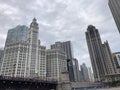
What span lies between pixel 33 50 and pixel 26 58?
47.6ft

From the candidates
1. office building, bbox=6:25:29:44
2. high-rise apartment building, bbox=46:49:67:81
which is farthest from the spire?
high-rise apartment building, bbox=46:49:67:81

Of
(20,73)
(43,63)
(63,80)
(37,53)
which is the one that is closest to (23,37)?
(37,53)

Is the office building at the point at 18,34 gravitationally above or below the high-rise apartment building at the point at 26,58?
above

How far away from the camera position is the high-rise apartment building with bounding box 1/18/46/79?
122m

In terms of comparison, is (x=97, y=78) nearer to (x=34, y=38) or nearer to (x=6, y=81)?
(x=34, y=38)

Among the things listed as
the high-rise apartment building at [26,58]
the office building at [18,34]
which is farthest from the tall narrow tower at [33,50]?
the office building at [18,34]

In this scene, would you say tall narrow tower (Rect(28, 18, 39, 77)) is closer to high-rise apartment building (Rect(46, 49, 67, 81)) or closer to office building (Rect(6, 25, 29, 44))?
high-rise apartment building (Rect(46, 49, 67, 81))

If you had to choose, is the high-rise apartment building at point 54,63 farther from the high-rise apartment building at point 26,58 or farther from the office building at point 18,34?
the office building at point 18,34

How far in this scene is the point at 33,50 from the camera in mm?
141000

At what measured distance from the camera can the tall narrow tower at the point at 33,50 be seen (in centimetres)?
12875

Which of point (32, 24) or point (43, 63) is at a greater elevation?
point (32, 24)

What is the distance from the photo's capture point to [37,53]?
143250 mm

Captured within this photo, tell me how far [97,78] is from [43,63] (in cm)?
9214

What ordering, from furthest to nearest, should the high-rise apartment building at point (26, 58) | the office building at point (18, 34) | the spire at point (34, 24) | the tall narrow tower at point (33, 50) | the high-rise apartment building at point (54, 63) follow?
1. the office building at point (18, 34)
2. the spire at point (34, 24)
3. the high-rise apartment building at point (54, 63)
4. the tall narrow tower at point (33, 50)
5. the high-rise apartment building at point (26, 58)
